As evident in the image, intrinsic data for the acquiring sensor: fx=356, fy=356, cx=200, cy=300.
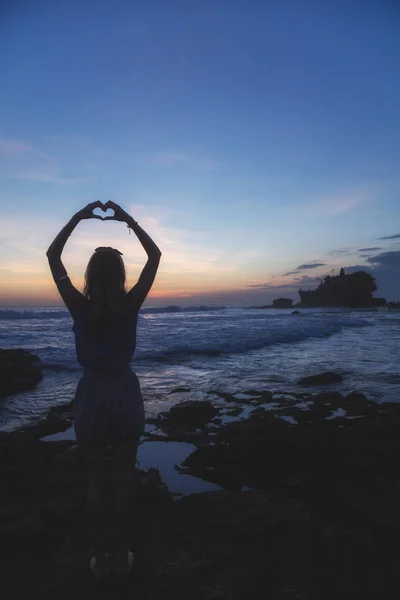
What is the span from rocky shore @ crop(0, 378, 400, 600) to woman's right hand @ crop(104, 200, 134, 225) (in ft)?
8.87

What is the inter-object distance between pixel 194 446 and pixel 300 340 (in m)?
18.4

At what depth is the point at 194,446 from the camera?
17.9 feet

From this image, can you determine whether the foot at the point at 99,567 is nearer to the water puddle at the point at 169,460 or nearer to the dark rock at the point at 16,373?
the water puddle at the point at 169,460

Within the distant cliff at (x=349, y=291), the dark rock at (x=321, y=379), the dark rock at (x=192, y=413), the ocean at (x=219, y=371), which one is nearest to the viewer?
the dark rock at (x=192, y=413)

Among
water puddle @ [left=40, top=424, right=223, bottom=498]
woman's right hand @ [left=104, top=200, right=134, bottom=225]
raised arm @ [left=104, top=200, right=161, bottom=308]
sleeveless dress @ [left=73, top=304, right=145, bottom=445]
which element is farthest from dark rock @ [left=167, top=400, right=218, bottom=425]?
woman's right hand @ [left=104, top=200, right=134, bottom=225]

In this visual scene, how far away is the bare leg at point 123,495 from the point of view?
2.57 m

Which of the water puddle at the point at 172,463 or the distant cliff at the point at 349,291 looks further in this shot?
the distant cliff at the point at 349,291

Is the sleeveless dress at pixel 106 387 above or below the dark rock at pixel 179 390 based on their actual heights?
above

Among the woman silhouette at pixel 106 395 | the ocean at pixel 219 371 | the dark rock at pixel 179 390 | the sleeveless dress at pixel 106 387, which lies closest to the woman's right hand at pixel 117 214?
the woman silhouette at pixel 106 395

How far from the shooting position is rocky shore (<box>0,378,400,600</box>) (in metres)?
2.53

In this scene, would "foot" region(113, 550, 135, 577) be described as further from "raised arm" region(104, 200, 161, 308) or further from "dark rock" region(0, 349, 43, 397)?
"dark rock" region(0, 349, 43, 397)

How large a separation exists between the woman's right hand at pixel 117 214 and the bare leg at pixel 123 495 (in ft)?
5.67

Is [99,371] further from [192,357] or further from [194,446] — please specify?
[192,357]

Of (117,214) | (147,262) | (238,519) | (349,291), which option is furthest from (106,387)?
(349,291)
